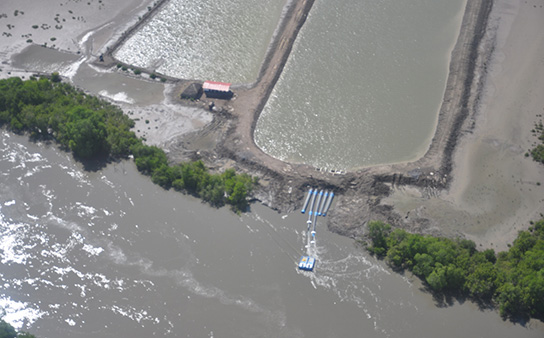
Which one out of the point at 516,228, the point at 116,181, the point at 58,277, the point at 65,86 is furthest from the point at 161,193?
the point at 516,228

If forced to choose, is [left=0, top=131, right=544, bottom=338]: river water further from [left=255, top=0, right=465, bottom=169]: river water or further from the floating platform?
[left=255, top=0, right=465, bottom=169]: river water

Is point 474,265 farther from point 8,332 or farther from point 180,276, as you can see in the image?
point 8,332

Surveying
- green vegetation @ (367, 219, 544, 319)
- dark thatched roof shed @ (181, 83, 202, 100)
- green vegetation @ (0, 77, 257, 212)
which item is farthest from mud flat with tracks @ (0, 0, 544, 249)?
green vegetation @ (0, 77, 257, 212)

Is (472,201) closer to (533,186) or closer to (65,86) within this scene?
(533,186)

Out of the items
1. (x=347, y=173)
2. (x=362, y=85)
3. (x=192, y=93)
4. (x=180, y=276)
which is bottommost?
(x=180, y=276)

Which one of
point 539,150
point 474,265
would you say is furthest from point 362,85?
point 474,265
